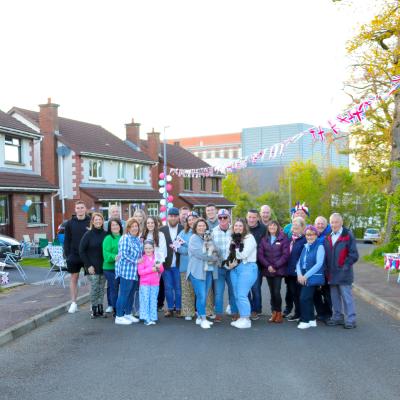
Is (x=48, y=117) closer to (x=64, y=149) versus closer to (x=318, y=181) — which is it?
(x=64, y=149)

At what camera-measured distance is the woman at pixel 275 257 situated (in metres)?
8.84

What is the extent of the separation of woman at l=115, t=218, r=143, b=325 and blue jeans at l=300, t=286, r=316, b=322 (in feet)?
9.01

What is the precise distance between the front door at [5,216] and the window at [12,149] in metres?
2.25

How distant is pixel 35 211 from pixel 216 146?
11745cm

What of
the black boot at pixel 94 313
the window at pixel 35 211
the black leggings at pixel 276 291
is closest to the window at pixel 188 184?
the window at pixel 35 211

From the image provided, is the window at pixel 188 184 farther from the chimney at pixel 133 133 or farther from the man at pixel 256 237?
the man at pixel 256 237

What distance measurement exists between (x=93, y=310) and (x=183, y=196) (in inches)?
1513

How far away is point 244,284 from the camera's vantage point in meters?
8.61

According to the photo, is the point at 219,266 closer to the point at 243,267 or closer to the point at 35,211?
the point at 243,267

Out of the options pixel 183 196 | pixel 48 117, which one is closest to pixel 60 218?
pixel 48 117

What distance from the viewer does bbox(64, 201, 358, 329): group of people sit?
8.60 metres

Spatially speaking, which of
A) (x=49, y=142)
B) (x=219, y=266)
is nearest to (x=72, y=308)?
(x=219, y=266)

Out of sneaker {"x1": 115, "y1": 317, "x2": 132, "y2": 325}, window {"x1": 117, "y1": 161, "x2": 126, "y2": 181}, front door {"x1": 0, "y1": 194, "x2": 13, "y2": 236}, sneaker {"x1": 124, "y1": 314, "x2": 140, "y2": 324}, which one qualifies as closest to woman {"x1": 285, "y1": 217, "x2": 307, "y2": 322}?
sneaker {"x1": 124, "y1": 314, "x2": 140, "y2": 324}

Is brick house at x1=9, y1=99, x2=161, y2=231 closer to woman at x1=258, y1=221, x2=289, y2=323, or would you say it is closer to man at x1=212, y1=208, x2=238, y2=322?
man at x1=212, y1=208, x2=238, y2=322
